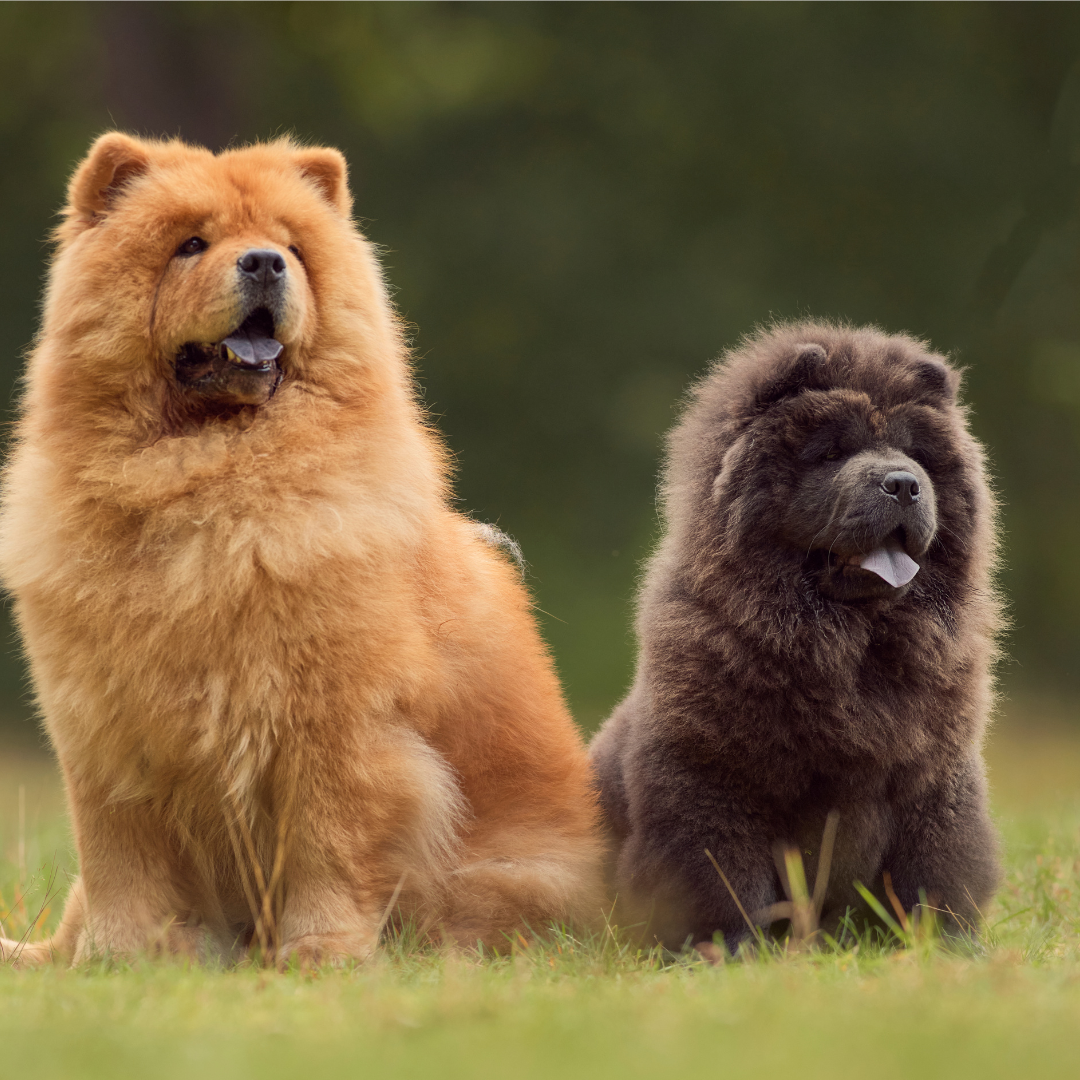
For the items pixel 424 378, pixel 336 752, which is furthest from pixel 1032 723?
pixel 336 752

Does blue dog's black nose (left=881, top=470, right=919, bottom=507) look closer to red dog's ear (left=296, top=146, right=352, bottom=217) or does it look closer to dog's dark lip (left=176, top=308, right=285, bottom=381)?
dog's dark lip (left=176, top=308, right=285, bottom=381)

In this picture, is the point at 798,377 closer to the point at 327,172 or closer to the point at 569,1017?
the point at 327,172

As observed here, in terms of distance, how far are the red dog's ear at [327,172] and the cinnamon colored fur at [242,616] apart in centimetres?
7

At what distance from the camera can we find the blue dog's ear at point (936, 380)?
12.7 feet

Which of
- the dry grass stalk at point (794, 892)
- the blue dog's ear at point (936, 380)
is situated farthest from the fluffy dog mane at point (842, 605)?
the dry grass stalk at point (794, 892)

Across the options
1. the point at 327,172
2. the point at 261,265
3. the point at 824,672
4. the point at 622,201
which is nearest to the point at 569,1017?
the point at 824,672

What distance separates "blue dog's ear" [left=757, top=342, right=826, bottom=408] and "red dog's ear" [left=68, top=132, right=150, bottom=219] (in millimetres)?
1903

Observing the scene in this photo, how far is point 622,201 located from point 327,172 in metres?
9.29

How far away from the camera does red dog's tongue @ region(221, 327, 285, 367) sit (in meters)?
3.72

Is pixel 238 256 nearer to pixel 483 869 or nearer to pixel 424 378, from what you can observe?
pixel 483 869

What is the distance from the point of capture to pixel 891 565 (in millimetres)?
3674

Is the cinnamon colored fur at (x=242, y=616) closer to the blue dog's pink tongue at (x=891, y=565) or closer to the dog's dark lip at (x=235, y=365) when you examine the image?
the dog's dark lip at (x=235, y=365)

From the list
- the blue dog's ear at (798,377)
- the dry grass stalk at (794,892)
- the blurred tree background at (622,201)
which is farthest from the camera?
the blurred tree background at (622,201)

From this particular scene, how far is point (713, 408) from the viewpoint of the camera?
4098mm
